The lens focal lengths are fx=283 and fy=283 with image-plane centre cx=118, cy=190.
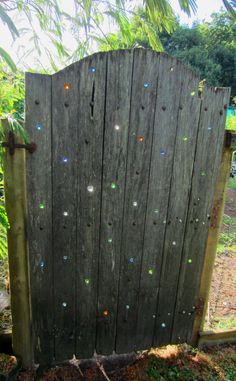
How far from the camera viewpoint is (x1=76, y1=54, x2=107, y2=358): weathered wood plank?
141 cm

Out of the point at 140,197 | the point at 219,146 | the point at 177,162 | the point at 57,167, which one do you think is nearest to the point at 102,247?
the point at 140,197

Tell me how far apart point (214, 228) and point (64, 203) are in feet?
3.29

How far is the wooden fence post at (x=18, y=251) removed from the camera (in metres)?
1.48

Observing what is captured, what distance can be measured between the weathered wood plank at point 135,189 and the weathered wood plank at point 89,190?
0.17m

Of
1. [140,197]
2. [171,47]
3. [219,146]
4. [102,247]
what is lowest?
[102,247]

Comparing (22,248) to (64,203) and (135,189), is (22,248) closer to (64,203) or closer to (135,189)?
(64,203)

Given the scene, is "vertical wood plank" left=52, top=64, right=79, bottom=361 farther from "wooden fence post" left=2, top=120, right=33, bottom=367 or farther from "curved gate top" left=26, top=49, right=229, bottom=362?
"wooden fence post" left=2, top=120, right=33, bottom=367

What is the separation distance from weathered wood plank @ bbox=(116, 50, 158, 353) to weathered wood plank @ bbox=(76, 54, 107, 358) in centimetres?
17

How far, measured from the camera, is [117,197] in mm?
1618

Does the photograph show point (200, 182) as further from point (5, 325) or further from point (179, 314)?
point (5, 325)

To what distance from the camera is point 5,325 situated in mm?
1864

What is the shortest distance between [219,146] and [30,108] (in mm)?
1098

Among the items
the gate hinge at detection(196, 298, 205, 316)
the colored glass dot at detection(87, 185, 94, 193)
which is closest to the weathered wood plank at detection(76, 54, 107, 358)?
the colored glass dot at detection(87, 185, 94, 193)

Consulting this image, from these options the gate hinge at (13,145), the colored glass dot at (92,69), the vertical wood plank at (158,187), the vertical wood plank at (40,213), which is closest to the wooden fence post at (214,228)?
the vertical wood plank at (158,187)
